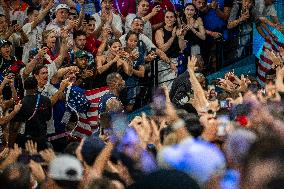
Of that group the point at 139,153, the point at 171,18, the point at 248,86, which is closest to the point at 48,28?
the point at 171,18

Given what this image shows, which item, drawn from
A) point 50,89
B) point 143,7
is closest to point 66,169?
point 50,89

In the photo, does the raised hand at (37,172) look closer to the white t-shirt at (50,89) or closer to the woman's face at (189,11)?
the white t-shirt at (50,89)

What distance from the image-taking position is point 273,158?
12.5 ft

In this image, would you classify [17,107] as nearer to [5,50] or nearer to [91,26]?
[5,50]

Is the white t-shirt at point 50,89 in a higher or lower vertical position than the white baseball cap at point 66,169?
lower

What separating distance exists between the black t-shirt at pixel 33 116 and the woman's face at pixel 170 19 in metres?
3.50

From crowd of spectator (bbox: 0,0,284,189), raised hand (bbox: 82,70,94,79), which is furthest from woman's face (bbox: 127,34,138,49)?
raised hand (bbox: 82,70,94,79)

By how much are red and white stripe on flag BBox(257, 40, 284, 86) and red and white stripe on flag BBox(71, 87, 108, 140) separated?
137 inches

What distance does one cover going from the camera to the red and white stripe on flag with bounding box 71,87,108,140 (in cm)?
1003

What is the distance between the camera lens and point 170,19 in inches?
477

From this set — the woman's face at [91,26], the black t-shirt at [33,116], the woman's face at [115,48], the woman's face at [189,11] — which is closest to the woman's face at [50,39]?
the woman's face at [115,48]

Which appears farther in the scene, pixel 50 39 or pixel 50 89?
pixel 50 39

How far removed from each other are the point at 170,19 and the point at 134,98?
1543mm

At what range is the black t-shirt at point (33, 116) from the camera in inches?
355
